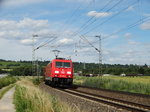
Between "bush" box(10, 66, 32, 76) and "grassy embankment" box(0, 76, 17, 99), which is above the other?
"bush" box(10, 66, 32, 76)

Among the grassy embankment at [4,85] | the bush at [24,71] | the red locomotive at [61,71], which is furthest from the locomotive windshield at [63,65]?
the bush at [24,71]

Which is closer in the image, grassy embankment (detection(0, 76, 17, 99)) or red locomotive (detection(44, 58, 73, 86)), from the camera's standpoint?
grassy embankment (detection(0, 76, 17, 99))

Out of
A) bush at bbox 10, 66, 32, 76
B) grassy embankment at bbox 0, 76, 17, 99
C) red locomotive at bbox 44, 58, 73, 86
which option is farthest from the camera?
bush at bbox 10, 66, 32, 76

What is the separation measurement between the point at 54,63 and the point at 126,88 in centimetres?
839

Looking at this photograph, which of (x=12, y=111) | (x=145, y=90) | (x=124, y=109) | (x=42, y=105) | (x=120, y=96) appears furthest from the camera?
(x=145, y=90)

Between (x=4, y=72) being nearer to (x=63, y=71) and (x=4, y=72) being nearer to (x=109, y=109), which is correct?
(x=63, y=71)

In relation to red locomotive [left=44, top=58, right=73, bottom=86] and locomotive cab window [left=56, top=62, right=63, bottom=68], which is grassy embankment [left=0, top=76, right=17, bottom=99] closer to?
red locomotive [left=44, top=58, right=73, bottom=86]

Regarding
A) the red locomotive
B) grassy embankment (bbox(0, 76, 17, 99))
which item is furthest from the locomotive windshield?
grassy embankment (bbox(0, 76, 17, 99))

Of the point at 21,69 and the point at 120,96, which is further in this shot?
the point at 21,69

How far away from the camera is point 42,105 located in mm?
9617

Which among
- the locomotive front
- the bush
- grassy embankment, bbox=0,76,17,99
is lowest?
grassy embankment, bbox=0,76,17,99

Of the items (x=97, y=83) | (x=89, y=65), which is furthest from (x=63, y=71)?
(x=89, y=65)

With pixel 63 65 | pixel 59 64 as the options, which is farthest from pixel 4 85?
pixel 63 65

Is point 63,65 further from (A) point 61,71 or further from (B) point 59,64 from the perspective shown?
(A) point 61,71
